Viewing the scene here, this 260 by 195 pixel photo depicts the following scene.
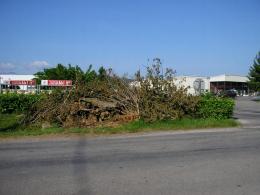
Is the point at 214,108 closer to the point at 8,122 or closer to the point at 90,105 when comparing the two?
the point at 90,105

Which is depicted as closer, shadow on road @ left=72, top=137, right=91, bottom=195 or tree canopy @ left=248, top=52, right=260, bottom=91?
shadow on road @ left=72, top=137, right=91, bottom=195

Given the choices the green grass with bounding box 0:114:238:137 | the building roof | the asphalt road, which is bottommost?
the asphalt road

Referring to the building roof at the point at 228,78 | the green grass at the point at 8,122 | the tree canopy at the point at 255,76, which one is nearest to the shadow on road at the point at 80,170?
the green grass at the point at 8,122

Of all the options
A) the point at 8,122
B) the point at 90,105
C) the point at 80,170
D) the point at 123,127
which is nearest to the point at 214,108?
the point at 123,127

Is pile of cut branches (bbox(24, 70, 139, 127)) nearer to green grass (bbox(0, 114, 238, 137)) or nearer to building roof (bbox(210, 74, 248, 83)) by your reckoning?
green grass (bbox(0, 114, 238, 137))

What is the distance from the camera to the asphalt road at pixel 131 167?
673 centimetres

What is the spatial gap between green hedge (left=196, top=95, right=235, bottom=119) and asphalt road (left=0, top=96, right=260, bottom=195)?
6521mm

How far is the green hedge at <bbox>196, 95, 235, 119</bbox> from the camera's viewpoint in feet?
64.3

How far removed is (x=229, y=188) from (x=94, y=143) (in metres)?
6.66

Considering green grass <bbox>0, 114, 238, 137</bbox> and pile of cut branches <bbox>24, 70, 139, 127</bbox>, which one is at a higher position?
pile of cut branches <bbox>24, 70, 139, 127</bbox>

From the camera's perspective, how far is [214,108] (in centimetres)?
1970

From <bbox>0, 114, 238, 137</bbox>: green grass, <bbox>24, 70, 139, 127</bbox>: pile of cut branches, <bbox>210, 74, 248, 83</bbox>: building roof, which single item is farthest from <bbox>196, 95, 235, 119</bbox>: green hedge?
<bbox>210, 74, 248, 83</bbox>: building roof

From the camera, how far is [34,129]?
16.4 meters

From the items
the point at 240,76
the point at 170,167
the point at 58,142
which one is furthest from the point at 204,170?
the point at 240,76
